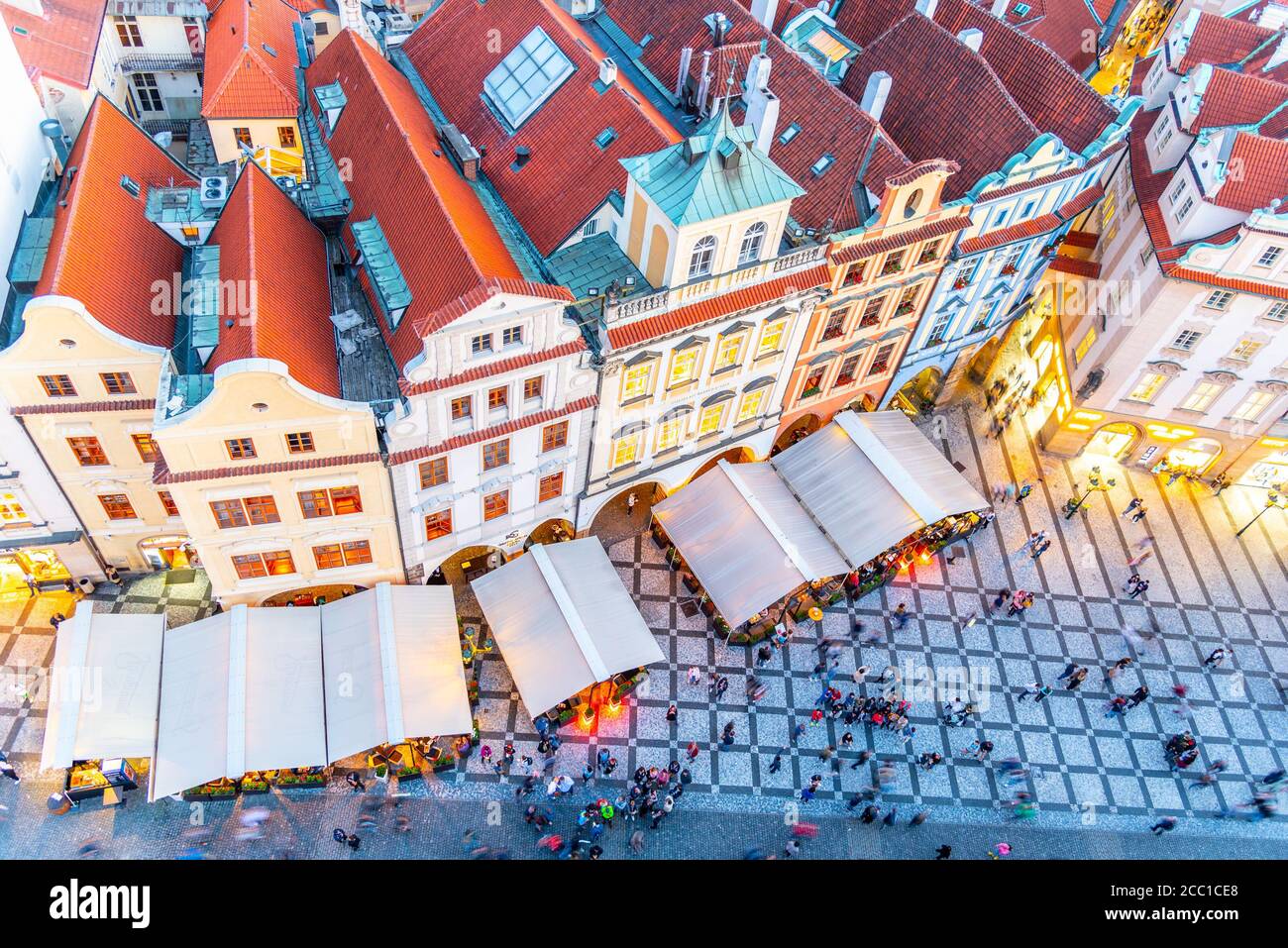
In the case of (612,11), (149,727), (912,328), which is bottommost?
(149,727)

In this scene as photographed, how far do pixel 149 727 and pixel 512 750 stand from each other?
50.4ft

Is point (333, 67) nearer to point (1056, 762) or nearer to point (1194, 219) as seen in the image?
point (1194, 219)

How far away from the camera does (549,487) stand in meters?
45.8

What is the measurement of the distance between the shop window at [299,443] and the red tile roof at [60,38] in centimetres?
2564

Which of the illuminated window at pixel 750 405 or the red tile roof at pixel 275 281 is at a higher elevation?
the red tile roof at pixel 275 281

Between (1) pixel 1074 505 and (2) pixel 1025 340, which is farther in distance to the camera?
(2) pixel 1025 340

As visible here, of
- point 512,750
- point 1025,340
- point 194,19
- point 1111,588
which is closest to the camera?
point 512,750

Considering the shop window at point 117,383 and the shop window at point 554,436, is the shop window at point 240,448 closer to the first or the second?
the shop window at point 117,383

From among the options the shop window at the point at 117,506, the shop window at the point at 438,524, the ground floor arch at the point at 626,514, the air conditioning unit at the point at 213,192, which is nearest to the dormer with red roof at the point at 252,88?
the air conditioning unit at the point at 213,192

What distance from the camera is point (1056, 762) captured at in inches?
1827

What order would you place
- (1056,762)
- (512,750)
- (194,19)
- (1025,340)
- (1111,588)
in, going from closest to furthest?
(512,750) → (1056,762) → (1111,588) → (194,19) → (1025,340)

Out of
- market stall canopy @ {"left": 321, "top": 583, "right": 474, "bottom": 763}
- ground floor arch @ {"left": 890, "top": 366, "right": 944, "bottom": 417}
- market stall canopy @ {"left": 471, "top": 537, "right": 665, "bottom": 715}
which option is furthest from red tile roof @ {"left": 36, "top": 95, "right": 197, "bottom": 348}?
ground floor arch @ {"left": 890, "top": 366, "right": 944, "bottom": 417}

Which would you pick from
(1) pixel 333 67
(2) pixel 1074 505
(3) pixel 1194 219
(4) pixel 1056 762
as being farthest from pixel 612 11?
(4) pixel 1056 762

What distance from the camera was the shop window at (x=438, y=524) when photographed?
42.7m
